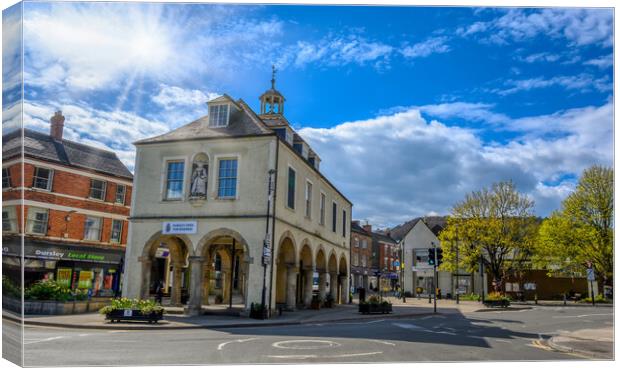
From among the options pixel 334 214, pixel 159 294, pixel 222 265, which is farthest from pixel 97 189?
pixel 334 214

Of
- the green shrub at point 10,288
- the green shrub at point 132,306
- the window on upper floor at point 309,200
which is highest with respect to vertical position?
the window on upper floor at point 309,200

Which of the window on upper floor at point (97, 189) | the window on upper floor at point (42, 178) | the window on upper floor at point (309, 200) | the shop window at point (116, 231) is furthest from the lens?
the window on upper floor at point (309, 200)

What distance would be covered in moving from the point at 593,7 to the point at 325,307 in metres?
25.0

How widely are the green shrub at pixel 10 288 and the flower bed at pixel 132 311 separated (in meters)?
7.56

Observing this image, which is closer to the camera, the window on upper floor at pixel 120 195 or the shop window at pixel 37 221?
the shop window at pixel 37 221

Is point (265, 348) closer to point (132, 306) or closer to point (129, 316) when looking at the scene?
point (129, 316)

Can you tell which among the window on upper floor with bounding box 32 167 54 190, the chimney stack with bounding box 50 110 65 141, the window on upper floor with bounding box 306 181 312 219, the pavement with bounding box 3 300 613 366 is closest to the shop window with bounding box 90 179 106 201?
the window on upper floor with bounding box 32 167 54 190

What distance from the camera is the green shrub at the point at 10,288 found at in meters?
10.6

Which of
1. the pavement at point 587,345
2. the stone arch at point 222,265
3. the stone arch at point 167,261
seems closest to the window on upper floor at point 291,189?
the stone arch at point 222,265

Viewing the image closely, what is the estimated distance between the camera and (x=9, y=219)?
10609 mm

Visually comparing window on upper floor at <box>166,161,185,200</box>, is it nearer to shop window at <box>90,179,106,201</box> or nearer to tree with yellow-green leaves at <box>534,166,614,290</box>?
shop window at <box>90,179,106,201</box>

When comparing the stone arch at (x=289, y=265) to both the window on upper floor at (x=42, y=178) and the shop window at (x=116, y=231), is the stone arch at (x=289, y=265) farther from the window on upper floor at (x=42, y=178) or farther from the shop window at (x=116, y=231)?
the window on upper floor at (x=42, y=178)

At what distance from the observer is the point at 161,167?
24641 mm

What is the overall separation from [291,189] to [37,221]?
620 inches
